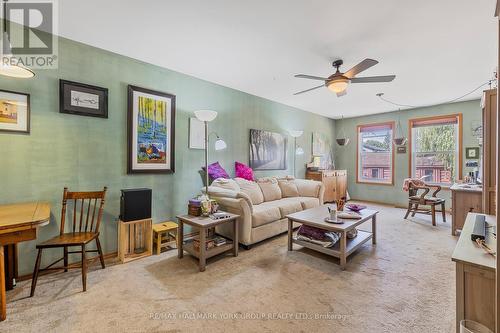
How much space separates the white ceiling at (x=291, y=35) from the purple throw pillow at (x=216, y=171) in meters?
1.46

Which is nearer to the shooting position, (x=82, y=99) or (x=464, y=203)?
(x=82, y=99)

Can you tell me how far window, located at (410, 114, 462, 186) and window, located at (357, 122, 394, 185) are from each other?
20.8 inches

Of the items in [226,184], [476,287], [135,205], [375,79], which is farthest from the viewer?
[226,184]

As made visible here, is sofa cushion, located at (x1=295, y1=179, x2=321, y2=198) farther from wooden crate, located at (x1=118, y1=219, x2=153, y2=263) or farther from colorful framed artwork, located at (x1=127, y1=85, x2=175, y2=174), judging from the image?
wooden crate, located at (x1=118, y1=219, x2=153, y2=263)

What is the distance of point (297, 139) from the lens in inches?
228

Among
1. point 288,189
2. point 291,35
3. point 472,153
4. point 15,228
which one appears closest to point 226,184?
point 288,189

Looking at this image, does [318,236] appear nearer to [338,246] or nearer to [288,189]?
[338,246]

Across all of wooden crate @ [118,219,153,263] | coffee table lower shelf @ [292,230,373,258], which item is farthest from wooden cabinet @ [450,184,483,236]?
wooden crate @ [118,219,153,263]

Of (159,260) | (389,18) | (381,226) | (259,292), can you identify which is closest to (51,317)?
(159,260)

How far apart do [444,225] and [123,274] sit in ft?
17.1

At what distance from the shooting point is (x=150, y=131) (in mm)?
3113

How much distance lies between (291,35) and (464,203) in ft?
11.9

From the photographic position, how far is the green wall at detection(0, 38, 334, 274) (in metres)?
2.27

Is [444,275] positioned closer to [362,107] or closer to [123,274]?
[123,274]
